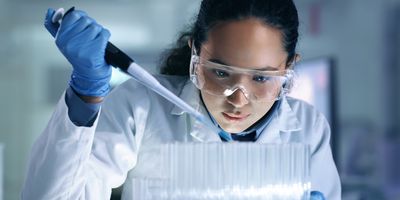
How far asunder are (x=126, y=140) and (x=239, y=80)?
0.88 feet

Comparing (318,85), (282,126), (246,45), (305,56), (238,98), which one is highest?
(246,45)

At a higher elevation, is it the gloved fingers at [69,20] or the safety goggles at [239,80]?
the gloved fingers at [69,20]

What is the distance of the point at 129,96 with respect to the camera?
1.33 metres

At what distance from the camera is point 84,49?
3.27 feet

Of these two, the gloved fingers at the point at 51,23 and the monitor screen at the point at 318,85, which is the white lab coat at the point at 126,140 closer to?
the gloved fingers at the point at 51,23

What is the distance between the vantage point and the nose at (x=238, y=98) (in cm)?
117

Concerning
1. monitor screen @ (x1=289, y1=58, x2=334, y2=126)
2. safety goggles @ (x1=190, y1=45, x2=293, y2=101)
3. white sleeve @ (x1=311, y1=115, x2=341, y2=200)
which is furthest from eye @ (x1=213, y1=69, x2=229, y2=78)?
monitor screen @ (x1=289, y1=58, x2=334, y2=126)

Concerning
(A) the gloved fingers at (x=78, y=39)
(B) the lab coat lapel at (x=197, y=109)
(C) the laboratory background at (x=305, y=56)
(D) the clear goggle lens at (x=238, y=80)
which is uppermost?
(A) the gloved fingers at (x=78, y=39)

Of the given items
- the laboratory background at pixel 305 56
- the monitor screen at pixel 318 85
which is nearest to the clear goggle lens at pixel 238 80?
the monitor screen at pixel 318 85

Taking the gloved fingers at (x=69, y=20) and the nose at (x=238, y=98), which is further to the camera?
the nose at (x=238, y=98)

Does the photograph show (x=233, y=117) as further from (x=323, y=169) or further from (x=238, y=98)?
(x=323, y=169)

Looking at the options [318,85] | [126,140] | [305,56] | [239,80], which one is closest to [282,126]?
[239,80]

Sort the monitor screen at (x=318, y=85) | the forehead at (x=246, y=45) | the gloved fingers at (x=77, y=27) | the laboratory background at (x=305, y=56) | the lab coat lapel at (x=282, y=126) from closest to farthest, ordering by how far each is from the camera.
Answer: the gloved fingers at (x=77, y=27), the forehead at (x=246, y=45), the lab coat lapel at (x=282, y=126), the monitor screen at (x=318, y=85), the laboratory background at (x=305, y=56)

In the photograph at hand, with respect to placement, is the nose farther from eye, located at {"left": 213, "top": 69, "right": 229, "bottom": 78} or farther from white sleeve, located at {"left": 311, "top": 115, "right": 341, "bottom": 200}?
white sleeve, located at {"left": 311, "top": 115, "right": 341, "bottom": 200}
